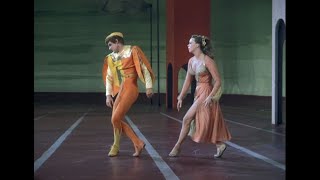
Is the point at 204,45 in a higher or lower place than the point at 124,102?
higher

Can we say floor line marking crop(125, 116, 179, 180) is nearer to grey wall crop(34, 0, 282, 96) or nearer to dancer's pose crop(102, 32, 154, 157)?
dancer's pose crop(102, 32, 154, 157)

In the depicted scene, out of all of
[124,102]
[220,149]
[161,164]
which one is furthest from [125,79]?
[220,149]

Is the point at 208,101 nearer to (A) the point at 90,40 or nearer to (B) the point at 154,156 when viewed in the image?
(B) the point at 154,156

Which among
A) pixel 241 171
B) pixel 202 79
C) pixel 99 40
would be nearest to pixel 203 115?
pixel 202 79

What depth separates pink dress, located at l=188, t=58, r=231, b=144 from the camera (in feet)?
27.3

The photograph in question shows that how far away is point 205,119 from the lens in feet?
27.2

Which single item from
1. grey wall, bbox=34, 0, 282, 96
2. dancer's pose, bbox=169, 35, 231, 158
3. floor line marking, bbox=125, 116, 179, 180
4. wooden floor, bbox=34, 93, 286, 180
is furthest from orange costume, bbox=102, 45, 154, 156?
grey wall, bbox=34, 0, 282, 96

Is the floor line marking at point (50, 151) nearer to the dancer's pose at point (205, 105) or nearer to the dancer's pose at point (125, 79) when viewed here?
the dancer's pose at point (125, 79)

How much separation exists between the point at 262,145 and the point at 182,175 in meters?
3.84

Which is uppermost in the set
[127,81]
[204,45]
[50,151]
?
[204,45]

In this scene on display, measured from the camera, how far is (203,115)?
27.3 ft

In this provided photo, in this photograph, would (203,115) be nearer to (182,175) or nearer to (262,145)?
(182,175)

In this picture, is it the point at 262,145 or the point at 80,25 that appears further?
the point at 80,25
